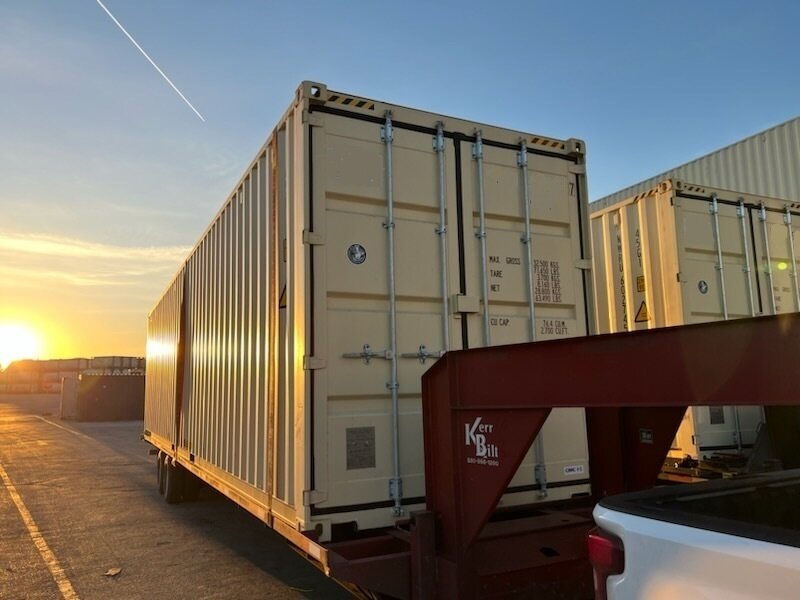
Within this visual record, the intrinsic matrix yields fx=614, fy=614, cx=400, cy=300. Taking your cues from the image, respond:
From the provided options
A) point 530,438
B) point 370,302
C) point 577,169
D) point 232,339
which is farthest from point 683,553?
point 232,339

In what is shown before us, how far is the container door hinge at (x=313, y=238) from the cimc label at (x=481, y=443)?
1487 millimetres

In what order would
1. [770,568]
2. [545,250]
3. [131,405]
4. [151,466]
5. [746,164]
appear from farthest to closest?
[131,405], [151,466], [746,164], [545,250], [770,568]

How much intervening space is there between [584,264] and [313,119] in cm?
242

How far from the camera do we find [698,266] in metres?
6.51

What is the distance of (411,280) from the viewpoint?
13.9 ft

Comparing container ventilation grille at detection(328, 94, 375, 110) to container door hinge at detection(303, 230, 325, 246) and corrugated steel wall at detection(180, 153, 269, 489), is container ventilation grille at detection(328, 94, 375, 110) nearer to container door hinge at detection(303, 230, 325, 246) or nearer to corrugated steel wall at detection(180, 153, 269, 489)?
container door hinge at detection(303, 230, 325, 246)

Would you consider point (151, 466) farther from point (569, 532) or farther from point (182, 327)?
point (569, 532)

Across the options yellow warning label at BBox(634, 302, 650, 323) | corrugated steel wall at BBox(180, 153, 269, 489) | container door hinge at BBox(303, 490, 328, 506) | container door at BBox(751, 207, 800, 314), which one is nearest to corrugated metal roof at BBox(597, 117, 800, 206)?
container door at BBox(751, 207, 800, 314)

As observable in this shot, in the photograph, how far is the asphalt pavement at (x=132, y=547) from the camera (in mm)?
5578

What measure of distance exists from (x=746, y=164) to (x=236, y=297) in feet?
38.8

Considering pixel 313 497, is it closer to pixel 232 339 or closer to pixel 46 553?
pixel 232 339

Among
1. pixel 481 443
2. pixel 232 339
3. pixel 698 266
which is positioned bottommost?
pixel 481 443

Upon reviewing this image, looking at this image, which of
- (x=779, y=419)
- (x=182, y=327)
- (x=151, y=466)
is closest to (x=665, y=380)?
(x=779, y=419)

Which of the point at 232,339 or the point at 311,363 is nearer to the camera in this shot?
the point at 311,363
